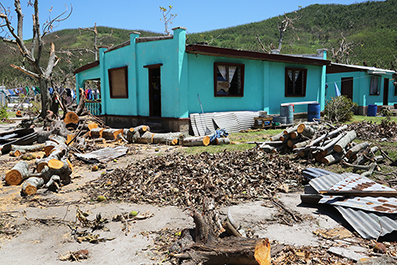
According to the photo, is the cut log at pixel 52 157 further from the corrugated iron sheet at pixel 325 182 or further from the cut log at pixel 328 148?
the cut log at pixel 328 148

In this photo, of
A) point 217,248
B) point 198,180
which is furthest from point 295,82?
point 217,248

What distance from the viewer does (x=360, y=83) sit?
810 inches

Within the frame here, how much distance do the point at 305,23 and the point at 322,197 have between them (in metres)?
89.1

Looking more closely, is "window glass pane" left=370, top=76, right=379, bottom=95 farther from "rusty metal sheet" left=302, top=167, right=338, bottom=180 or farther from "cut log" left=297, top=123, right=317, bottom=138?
"rusty metal sheet" left=302, top=167, right=338, bottom=180

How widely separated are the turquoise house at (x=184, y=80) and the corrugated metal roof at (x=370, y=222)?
835 centimetres

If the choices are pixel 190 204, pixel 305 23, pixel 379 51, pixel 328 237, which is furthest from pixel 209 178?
pixel 305 23

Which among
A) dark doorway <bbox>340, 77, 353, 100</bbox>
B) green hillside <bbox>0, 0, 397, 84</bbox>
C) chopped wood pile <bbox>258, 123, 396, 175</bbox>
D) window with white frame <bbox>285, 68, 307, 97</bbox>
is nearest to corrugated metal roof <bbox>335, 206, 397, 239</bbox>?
chopped wood pile <bbox>258, 123, 396, 175</bbox>

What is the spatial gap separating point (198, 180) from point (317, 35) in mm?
80166

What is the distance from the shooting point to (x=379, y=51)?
166 feet

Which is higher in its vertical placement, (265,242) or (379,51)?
(379,51)

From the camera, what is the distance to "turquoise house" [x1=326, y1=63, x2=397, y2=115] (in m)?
20.5

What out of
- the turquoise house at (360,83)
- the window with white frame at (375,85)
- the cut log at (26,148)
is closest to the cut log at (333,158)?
the cut log at (26,148)

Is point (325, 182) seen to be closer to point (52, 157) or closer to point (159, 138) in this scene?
Result: point (52, 157)

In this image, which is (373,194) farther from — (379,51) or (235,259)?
(379,51)
